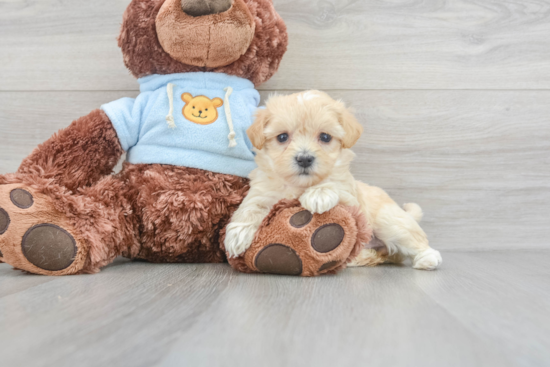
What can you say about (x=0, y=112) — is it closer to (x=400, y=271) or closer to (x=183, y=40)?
(x=183, y=40)

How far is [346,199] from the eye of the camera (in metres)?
1.19

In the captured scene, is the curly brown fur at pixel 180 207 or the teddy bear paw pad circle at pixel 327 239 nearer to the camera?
the teddy bear paw pad circle at pixel 327 239

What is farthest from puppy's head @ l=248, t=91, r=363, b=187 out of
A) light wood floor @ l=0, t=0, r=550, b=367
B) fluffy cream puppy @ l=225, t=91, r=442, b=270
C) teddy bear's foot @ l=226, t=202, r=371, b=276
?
light wood floor @ l=0, t=0, r=550, b=367

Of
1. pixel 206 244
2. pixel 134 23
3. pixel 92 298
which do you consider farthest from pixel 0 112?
pixel 92 298

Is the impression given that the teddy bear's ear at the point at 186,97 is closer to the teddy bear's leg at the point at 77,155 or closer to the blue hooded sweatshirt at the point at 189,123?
the blue hooded sweatshirt at the point at 189,123

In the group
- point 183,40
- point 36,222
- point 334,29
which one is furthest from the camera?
point 334,29

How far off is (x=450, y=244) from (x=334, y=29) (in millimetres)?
1009

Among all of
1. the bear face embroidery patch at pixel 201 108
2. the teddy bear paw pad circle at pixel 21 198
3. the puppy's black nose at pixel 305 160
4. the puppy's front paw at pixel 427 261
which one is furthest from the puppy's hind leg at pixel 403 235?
the teddy bear paw pad circle at pixel 21 198

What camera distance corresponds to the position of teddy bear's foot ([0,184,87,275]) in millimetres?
1089

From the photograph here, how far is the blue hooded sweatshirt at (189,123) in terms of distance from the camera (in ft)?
4.37

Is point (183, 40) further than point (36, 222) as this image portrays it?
Yes

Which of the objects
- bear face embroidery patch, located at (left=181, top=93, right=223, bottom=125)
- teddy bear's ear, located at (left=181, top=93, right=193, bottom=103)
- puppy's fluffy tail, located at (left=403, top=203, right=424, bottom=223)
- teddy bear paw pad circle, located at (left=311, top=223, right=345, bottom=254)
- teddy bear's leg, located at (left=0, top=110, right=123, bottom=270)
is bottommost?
puppy's fluffy tail, located at (left=403, top=203, right=424, bottom=223)

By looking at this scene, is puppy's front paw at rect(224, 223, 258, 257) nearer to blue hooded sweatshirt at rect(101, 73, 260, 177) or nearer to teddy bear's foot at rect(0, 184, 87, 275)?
blue hooded sweatshirt at rect(101, 73, 260, 177)

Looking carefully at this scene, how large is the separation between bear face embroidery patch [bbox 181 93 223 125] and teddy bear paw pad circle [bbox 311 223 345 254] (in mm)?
528
